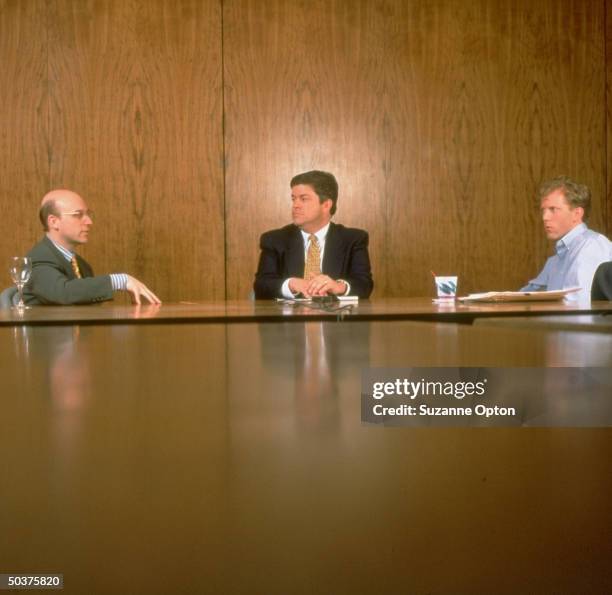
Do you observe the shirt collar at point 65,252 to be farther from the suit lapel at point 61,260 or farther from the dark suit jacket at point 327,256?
the dark suit jacket at point 327,256

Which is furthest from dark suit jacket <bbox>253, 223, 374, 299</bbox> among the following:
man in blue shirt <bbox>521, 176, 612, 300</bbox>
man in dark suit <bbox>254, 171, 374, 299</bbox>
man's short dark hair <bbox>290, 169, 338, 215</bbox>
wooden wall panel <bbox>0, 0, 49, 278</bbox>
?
wooden wall panel <bbox>0, 0, 49, 278</bbox>

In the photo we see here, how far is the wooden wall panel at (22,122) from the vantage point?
A: 4438mm

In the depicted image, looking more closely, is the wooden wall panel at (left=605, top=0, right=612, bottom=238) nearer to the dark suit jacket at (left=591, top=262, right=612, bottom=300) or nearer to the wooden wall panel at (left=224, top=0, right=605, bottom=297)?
the wooden wall panel at (left=224, top=0, right=605, bottom=297)

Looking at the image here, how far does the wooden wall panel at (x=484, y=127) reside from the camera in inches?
183

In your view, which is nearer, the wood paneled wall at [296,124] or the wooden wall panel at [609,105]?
the wood paneled wall at [296,124]

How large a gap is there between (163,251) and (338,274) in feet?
4.35

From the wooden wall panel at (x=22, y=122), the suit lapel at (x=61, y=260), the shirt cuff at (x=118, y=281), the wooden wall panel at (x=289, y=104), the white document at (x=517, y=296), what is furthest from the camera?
the wooden wall panel at (x=289, y=104)

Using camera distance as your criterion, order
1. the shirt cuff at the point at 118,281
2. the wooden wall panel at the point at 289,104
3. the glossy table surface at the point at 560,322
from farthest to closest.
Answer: the wooden wall panel at the point at 289,104 < the shirt cuff at the point at 118,281 < the glossy table surface at the point at 560,322

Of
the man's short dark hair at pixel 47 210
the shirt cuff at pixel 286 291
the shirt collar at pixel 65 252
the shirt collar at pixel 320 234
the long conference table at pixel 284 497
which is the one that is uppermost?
the man's short dark hair at pixel 47 210

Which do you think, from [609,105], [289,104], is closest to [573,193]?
[609,105]

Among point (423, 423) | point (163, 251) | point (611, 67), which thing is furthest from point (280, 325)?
point (611, 67)

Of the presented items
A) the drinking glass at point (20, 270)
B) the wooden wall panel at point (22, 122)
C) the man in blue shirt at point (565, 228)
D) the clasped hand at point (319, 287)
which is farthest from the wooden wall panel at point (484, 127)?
the drinking glass at point (20, 270)

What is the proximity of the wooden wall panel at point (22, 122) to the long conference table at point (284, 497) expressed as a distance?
3669 mm

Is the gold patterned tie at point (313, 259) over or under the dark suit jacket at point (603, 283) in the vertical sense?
over
